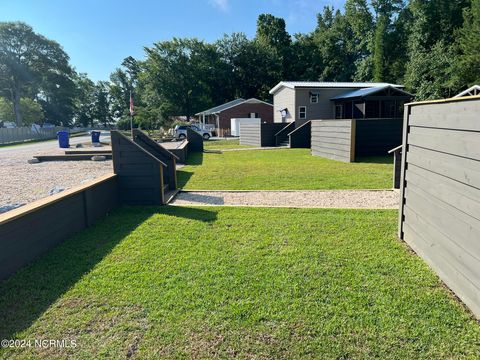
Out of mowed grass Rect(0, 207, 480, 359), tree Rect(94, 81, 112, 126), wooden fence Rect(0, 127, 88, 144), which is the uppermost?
tree Rect(94, 81, 112, 126)

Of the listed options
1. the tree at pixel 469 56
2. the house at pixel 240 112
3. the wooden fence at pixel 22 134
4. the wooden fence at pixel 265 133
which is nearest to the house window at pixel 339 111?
the wooden fence at pixel 265 133

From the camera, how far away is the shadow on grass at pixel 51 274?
2.68 m

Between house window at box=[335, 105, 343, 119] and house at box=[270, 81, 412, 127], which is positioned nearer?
house at box=[270, 81, 412, 127]

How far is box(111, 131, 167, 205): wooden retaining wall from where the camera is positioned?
19.8ft

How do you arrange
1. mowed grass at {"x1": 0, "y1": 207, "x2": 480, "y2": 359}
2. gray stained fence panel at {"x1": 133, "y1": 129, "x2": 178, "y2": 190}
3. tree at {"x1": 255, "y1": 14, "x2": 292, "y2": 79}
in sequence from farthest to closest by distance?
tree at {"x1": 255, "y1": 14, "x2": 292, "y2": 79} < gray stained fence panel at {"x1": 133, "y1": 129, "x2": 178, "y2": 190} < mowed grass at {"x1": 0, "y1": 207, "x2": 480, "y2": 359}

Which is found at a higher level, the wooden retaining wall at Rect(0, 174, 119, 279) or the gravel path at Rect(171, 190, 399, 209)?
the wooden retaining wall at Rect(0, 174, 119, 279)

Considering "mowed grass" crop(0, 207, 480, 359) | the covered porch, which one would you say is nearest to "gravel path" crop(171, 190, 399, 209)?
"mowed grass" crop(0, 207, 480, 359)

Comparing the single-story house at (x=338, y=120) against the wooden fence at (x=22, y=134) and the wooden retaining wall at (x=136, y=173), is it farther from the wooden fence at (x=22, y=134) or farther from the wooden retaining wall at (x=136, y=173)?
the wooden fence at (x=22, y=134)

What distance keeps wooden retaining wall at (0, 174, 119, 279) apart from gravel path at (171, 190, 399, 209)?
1581mm

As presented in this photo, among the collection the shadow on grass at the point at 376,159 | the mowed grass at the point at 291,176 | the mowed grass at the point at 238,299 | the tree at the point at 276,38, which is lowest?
the mowed grass at the point at 238,299

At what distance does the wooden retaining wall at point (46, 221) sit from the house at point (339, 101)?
2125cm

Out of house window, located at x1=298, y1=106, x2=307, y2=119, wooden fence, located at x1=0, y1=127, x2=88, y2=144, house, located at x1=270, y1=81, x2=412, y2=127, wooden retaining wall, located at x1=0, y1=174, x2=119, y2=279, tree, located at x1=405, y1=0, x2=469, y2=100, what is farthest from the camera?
wooden fence, located at x1=0, y1=127, x2=88, y2=144

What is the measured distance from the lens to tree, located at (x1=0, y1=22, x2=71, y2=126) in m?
49.2

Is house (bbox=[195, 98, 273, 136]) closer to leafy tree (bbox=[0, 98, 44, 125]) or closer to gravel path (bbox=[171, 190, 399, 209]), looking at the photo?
gravel path (bbox=[171, 190, 399, 209])
